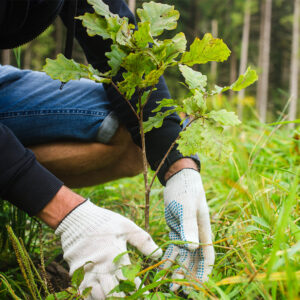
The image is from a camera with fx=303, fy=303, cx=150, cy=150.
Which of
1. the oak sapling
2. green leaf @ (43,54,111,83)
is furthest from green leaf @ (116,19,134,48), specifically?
green leaf @ (43,54,111,83)

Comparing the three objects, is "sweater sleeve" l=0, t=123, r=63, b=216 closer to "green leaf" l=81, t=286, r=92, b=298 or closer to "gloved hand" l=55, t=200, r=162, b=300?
"gloved hand" l=55, t=200, r=162, b=300

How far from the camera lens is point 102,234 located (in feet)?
3.18

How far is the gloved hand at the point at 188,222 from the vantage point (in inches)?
42.9

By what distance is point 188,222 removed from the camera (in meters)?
1.08

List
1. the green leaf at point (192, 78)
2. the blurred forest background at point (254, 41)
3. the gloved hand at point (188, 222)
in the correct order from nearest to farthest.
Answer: the green leaf at point (192, 78)
the gloved hand at point (188, 222)
the blurred forest background at point (254, 41)

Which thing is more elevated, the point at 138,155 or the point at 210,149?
the point at 210,149

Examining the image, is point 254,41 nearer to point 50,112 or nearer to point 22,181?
point 50,112

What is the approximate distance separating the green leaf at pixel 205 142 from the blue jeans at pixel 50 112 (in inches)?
28.4

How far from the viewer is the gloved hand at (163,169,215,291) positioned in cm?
109

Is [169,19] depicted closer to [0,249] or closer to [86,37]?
[86,37]

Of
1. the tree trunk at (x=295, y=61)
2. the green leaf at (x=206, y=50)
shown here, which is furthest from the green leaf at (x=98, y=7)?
the tree trunk at (x=295, y=61)

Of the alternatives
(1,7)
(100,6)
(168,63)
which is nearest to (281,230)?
(168,63)

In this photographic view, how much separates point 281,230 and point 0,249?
1177 mm

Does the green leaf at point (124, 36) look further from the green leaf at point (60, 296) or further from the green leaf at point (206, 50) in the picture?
the green leaf at point (60, 296)
